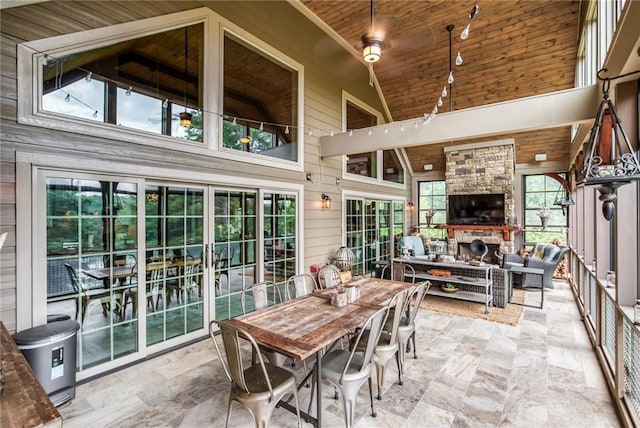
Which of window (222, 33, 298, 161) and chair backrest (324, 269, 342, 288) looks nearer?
chair backrest (324, 269, 342, 288)

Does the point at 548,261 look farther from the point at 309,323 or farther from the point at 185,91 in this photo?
the point at 185,91

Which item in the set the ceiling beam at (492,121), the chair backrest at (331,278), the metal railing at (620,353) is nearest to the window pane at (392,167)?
the ceiling beam at (492,121)

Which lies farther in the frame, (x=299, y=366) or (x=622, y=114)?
(x=299, y=366)

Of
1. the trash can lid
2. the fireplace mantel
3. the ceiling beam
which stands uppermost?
the ceiling beam

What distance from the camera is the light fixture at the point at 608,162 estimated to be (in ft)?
6.18

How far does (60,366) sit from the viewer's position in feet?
8.90

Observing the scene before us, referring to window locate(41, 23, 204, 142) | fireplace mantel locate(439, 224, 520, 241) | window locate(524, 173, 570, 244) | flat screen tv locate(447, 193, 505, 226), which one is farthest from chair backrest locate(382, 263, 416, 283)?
window locate(524, 173, 570, 244)

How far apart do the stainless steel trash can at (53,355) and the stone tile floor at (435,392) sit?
20 cm

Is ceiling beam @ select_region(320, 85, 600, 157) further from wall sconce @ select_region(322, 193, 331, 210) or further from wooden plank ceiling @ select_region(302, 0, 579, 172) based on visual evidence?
wooden plank ceiling @ select_region(302, 0, 579, 172)

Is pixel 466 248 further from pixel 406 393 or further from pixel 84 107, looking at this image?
pixel 84 107

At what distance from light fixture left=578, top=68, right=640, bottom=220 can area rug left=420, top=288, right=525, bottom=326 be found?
343 centimetres

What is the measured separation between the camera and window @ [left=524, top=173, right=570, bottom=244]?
8.40 m

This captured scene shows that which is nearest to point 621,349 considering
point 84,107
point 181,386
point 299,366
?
point 299,366

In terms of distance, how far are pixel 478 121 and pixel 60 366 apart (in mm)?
5855
